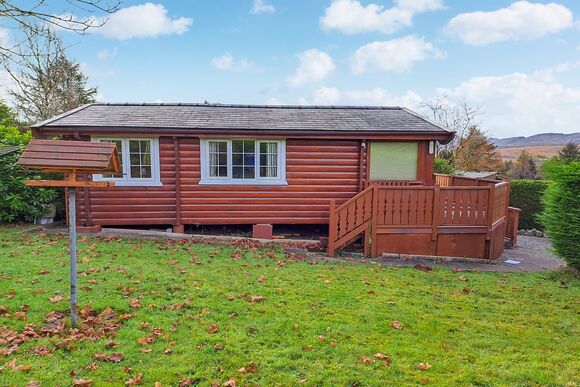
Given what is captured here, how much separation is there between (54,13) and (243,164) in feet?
18.6

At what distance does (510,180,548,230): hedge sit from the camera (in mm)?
14812

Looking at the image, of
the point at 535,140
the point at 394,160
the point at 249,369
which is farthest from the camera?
the point at 535,140

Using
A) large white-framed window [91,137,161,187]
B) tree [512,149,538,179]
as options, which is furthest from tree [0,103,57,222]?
tree [512,149,538,179]

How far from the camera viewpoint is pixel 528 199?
49.2 feet

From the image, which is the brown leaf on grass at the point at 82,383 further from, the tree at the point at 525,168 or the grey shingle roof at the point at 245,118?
the tree at the point at 525,168

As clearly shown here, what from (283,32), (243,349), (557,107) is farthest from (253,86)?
(243,349)

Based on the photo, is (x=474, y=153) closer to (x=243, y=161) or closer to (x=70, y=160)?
(x=243, y=161)

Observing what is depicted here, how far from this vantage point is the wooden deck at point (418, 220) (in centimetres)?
852

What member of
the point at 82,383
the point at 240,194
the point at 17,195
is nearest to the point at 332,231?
the point at 240,194

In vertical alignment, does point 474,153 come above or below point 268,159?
above

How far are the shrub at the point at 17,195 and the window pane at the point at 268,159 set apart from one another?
577 cm

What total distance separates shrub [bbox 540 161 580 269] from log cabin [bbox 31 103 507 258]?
1.72 metres

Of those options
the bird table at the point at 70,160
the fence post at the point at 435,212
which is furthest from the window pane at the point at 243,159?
the bird table at the point at 70,160

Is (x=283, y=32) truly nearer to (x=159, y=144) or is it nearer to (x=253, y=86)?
(x=253, y=86)
